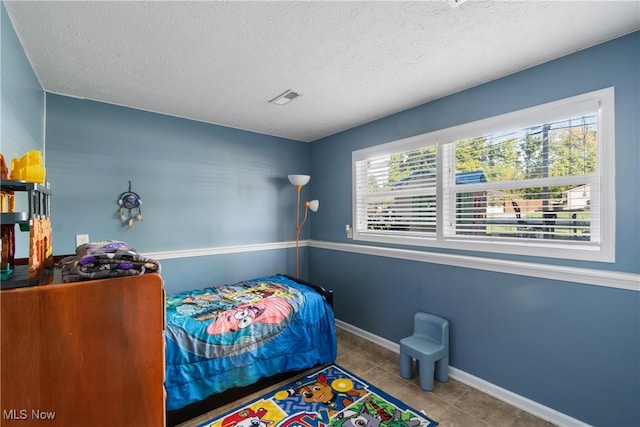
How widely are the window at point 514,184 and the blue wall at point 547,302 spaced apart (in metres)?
0.08

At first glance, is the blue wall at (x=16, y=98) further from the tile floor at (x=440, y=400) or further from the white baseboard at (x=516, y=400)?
the white baseboard at (x=516, y=400)

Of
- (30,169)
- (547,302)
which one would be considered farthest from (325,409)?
(30,169)

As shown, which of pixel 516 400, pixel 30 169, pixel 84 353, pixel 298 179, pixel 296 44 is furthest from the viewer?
pixel 298 179

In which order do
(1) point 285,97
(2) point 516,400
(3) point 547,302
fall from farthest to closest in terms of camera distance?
(1) point 285,97 → (2) point 516,400 → (3) point 547,302

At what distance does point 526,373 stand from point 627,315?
0.73 meters

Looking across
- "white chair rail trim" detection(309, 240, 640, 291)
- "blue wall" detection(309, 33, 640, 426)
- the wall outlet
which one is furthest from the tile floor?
the wall outlet

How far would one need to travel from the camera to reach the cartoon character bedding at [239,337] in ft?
6.27

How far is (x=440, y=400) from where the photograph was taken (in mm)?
2090

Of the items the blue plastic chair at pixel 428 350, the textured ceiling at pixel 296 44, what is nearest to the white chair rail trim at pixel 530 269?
the blue plastic chair at pixel 428 350

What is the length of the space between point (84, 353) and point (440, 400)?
225 centimetres

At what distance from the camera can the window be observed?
1753mm

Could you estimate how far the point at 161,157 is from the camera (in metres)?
2.86

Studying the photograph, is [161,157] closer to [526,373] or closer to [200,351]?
[200,351]

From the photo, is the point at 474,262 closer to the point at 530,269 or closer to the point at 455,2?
the point at 530,269
